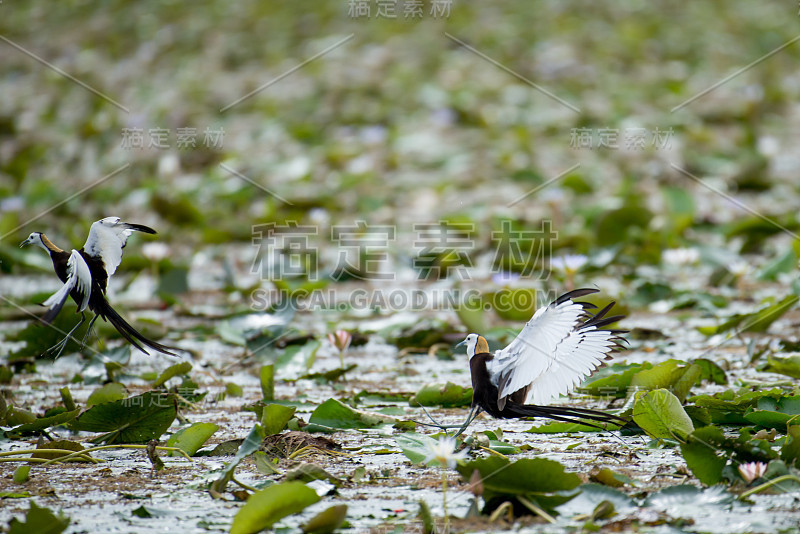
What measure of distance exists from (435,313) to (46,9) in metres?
8.22

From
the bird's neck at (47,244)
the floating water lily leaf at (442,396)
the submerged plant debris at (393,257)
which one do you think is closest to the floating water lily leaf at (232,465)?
the submerged plant debris at (393,257)

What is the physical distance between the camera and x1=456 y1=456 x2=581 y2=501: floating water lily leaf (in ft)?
5.02

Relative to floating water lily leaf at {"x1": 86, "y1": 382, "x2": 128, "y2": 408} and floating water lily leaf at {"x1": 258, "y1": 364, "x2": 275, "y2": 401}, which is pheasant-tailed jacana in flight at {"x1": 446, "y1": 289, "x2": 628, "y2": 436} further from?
floating water lily leaf at {"x1": 86, "y1": 382, "x2": 128, "y2": 408}

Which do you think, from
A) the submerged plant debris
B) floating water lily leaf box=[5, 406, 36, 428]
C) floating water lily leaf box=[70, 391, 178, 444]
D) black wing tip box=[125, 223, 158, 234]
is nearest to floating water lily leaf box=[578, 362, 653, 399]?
the submerged plant debris

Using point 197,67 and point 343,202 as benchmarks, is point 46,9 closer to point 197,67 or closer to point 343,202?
point 197,67

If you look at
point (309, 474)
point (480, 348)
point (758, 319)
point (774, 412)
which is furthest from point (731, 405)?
point (309, 474)

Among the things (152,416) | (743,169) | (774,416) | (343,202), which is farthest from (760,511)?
(743,169)

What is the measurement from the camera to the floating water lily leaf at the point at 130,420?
2.01 m

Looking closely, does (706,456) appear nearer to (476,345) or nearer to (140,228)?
(476,345)

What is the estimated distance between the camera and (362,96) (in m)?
7.48

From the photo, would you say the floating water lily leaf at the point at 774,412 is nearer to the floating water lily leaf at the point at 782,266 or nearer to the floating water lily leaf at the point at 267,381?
the floating water lily leaf at the point at 267,381

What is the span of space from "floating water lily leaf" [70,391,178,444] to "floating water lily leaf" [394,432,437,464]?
0.58 meters

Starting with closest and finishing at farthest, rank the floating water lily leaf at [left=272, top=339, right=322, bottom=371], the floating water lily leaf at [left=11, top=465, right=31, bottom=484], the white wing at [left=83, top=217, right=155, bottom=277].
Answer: the floating water lily leaf at [left=11, top=465, right=31, bottom=484]
the white wing at [left=83, top=217, right=155, bottom=277]
the floating water lily leaf at [left=272, top=339, right=322, bottom=371]

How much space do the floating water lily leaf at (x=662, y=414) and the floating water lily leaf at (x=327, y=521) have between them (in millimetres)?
744
